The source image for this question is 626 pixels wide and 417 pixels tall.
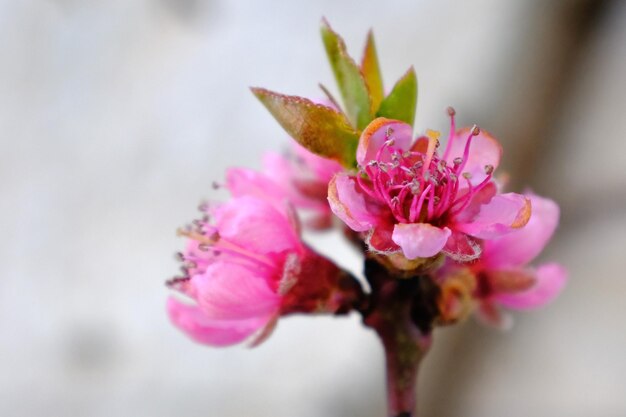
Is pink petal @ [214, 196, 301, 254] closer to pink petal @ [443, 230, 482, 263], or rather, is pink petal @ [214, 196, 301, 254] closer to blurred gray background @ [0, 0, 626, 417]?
pink petal @ [443, 230, 482, 263]

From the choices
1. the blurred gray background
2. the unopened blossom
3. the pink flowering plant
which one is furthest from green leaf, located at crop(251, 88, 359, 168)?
the blurred gray background

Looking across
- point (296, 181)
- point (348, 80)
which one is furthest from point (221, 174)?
point (348, 80)

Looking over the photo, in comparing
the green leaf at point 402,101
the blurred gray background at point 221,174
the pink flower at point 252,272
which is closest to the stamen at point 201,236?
the pink flower at point 252,272

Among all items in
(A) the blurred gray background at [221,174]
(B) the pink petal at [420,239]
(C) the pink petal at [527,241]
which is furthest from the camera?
(A) the blurred gray background at [221,174]

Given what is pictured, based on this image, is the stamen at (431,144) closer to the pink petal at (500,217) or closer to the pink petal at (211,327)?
the pink petal at (500,217)

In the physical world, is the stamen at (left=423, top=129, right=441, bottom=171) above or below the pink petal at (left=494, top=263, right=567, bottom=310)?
above

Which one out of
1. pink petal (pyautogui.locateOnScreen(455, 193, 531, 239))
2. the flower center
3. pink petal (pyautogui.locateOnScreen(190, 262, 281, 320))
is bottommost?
pink petal (pyautogui.locateOnScreen(190, 262, 281, 320))
